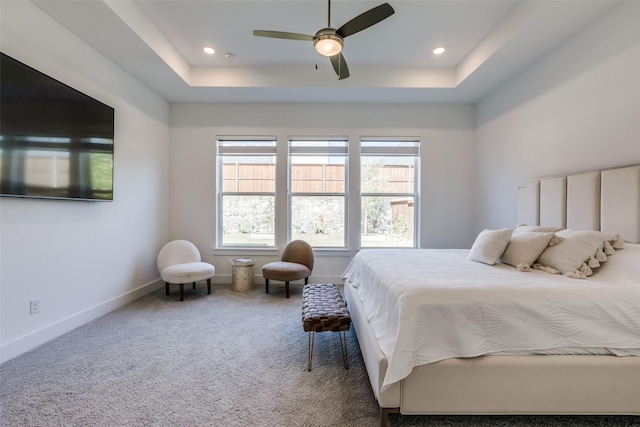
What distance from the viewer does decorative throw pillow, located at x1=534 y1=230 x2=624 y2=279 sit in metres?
1.87

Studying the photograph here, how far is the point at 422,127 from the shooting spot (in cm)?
438

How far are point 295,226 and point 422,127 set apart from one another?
265cm

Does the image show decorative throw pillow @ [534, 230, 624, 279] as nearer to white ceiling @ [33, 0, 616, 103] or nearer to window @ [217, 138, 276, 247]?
white ceiling @ [33, 0, 616, 103]

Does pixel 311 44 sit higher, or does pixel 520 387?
pixel 311 44

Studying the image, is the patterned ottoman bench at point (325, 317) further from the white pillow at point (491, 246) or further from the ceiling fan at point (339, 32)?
the ceiling fan at point (339, 32)

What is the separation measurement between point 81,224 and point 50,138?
88 centimetres

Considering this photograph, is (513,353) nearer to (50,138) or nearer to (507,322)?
(507,322)

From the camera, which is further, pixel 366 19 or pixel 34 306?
pixel 34 306

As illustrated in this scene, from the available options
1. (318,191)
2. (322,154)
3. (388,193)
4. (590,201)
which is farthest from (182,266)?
(590,201)

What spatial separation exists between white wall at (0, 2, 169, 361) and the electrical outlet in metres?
0.05

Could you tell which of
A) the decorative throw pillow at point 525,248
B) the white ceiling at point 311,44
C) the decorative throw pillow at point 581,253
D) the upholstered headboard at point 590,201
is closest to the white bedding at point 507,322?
the decorative throw pillow at point 581,253

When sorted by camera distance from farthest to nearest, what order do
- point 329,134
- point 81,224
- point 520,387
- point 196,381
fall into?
point 329,134 < point 81,224 < point 196,381 < point 520,387

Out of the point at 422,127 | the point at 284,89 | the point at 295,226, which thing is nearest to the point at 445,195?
the point at 422,127

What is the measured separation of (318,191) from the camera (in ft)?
14.7
